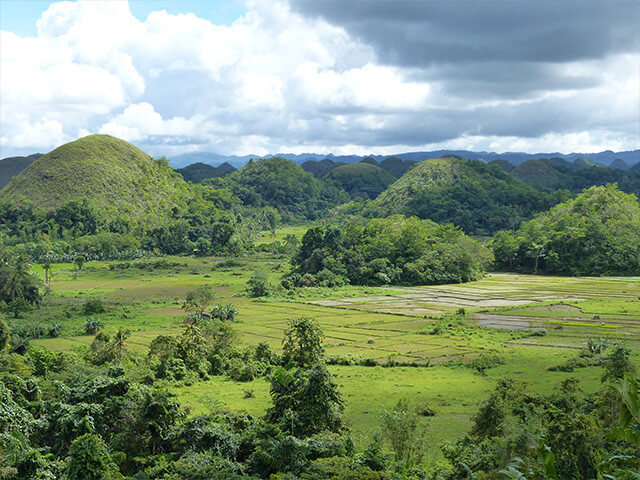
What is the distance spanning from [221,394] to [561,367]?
26699 millimetres

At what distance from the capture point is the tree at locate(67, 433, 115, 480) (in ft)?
74.3

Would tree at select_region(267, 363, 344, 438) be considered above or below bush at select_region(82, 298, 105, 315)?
above

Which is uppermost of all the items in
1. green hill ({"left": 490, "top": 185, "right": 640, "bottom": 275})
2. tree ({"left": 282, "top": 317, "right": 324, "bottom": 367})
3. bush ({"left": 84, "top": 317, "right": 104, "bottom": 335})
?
green hill ({"left": 490, "top": 185, "right": 640, "bottom": 275})

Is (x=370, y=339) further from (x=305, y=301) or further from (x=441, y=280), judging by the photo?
(x=441, y=280)

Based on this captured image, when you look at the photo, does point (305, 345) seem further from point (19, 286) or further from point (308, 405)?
point (19, 286)

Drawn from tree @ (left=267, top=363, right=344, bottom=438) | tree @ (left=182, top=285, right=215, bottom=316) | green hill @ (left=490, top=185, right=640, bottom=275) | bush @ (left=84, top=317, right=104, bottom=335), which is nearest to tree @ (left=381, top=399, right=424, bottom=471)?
tree @ (left=267, top=363, right=344, bottom=438)

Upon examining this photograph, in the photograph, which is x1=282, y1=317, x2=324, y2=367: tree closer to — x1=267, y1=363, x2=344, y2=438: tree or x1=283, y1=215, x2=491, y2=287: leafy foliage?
x1=267, y1=363, x2=344, y2=438: tree

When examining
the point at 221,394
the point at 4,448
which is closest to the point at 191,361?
the point at 221,394

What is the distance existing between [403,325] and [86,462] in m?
46.6

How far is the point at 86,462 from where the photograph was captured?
22.7 m

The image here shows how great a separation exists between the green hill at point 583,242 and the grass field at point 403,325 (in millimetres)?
8442

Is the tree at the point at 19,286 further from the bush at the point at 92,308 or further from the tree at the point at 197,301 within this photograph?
the tree at the point at 197,301

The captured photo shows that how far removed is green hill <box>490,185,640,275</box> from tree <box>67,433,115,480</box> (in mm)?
106285

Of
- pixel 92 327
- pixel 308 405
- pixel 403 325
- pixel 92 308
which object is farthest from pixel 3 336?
pixel 403 325
